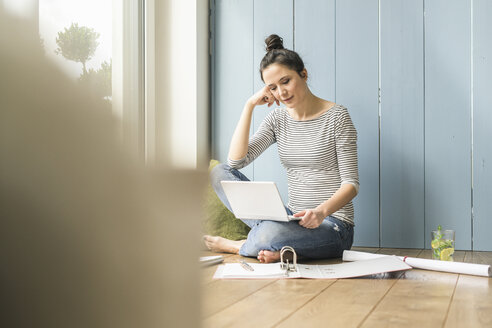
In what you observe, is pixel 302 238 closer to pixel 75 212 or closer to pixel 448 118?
pixel 448 118

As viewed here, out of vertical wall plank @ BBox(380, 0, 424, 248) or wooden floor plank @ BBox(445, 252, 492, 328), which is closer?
wooden floor plank @ BBox(445, 252, 492, 328)

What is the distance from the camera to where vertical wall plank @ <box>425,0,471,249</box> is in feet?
7.07

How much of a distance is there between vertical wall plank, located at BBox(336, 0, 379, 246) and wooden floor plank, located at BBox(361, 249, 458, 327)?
0.68m

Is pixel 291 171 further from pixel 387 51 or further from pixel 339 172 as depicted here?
pixel 387 51

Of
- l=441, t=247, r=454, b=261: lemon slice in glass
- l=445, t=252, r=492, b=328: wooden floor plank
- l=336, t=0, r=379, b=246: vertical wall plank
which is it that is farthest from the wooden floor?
l=336, t=0, r=379, b=246: vertical wall plank

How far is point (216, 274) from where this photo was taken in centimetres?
151

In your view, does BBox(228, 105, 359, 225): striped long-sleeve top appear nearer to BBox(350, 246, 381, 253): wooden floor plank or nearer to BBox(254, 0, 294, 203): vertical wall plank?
BBox(350, 246, 381, 253): wooden floor plank

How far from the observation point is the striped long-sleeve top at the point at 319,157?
76.0 inches

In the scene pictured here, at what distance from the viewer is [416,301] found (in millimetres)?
1211

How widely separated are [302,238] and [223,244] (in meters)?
0.37

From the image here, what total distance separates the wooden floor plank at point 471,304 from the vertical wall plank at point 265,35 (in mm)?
1120

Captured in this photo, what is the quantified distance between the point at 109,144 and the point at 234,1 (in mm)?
2473

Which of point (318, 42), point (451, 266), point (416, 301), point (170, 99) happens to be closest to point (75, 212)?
point (170, 99)

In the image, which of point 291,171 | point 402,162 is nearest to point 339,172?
point 291,171
